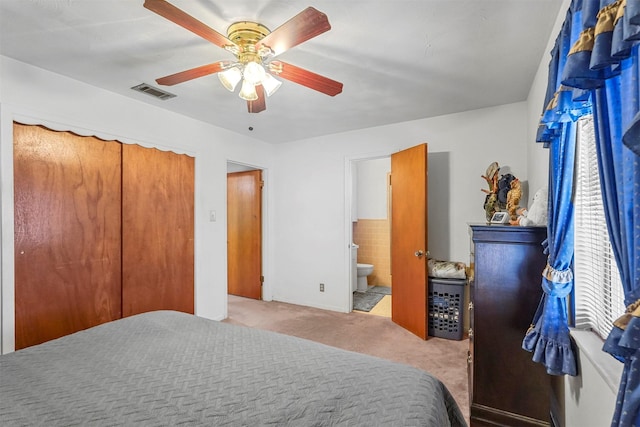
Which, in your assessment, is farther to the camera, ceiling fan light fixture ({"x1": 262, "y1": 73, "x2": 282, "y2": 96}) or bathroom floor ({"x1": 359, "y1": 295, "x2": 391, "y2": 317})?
bathroom floor ({"x1": 359, "y1": 295, "x2": 391, "y2": 317})

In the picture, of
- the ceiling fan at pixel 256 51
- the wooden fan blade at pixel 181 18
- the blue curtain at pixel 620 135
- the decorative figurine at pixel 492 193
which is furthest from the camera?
the decorative figurine at pixel 492 193

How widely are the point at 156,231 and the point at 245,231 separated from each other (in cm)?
178

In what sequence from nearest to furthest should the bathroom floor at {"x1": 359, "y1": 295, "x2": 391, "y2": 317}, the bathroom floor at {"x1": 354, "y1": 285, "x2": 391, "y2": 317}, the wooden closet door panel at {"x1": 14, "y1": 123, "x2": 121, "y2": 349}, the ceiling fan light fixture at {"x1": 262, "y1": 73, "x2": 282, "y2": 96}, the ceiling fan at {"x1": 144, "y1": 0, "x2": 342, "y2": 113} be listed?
the ceiling fan at {"x1": 144, "y1": 0, "x2": 342, "y2": 113}, the ceiling fan light fixture at {"x1": 262, "y1": 73, "x2": 282, "y2": 96}, the wooden closet door panel at {"x1": 14, "y1": 123, "x2": 121, "y2": 349}, the bathroom floor at {"x1": 359, "y1": 295, "x2": 391, "y2": 317}, the bathroom floor at {"x1": 354, "y1": 285, "x2": 391, "y2": 317}

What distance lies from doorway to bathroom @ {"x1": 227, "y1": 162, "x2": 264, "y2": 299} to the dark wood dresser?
3.29m

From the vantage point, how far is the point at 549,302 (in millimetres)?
1504

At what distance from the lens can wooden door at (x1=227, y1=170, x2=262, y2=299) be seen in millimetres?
4625

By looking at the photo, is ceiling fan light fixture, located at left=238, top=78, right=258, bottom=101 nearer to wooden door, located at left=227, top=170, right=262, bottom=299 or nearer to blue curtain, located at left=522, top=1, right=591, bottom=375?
blue curtain, located at left=522, top=1, right=591, bottom=375

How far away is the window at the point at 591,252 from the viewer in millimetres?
1324

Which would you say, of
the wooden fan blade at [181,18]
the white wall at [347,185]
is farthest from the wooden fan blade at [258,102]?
the white wall at [347,185]

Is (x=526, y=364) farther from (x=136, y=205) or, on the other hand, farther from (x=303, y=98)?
(x=136, y=205)

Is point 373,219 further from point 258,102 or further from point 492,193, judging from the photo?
point 258,102

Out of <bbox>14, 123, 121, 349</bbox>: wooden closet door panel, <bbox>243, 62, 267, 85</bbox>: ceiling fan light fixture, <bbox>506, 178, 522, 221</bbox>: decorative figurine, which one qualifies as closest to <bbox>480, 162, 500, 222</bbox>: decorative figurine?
<bbox>506, 178, 522, 221</bbox>: decorative figurine

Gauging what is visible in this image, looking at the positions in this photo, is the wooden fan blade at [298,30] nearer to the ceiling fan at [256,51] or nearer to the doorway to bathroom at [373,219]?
the ceiling fan at [256,51]

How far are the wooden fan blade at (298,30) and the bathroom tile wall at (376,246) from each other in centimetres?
423
